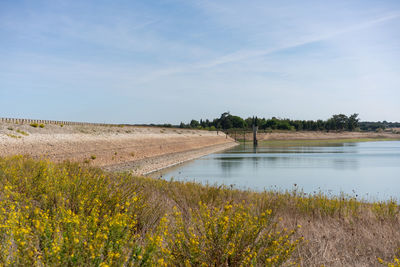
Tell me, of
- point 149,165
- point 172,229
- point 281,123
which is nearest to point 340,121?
point 281,123

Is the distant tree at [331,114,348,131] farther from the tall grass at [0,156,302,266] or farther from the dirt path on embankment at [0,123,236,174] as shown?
the tall grass at [0,156,302,266]

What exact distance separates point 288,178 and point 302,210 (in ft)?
64.0

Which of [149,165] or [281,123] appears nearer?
[149,165]

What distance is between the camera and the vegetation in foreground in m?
3.72

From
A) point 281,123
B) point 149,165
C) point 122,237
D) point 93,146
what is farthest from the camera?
point 281,123

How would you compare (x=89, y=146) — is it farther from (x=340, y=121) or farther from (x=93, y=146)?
(x=340, y=121)

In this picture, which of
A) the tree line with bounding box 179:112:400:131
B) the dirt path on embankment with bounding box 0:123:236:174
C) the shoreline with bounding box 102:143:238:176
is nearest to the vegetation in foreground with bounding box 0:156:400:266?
the dirt path on embankment with bounding box 0:123:236:174

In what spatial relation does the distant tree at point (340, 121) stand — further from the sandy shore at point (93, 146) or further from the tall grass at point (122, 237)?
the tall grass at point (122, 237)

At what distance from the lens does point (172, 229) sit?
5.53 m

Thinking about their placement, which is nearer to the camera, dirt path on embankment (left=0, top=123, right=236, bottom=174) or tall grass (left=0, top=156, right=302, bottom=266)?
tall grass (left=0, top=156, right=302, bottom=266)

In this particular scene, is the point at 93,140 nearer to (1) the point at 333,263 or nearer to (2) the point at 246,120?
(1) the point at 333,263

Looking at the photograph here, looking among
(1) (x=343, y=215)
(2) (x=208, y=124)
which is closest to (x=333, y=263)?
(1) (x=343, y=215)

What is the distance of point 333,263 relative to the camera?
5.65 metres

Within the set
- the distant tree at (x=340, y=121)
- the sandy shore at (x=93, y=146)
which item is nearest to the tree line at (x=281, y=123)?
the distant tree at (x=340, y=121)
